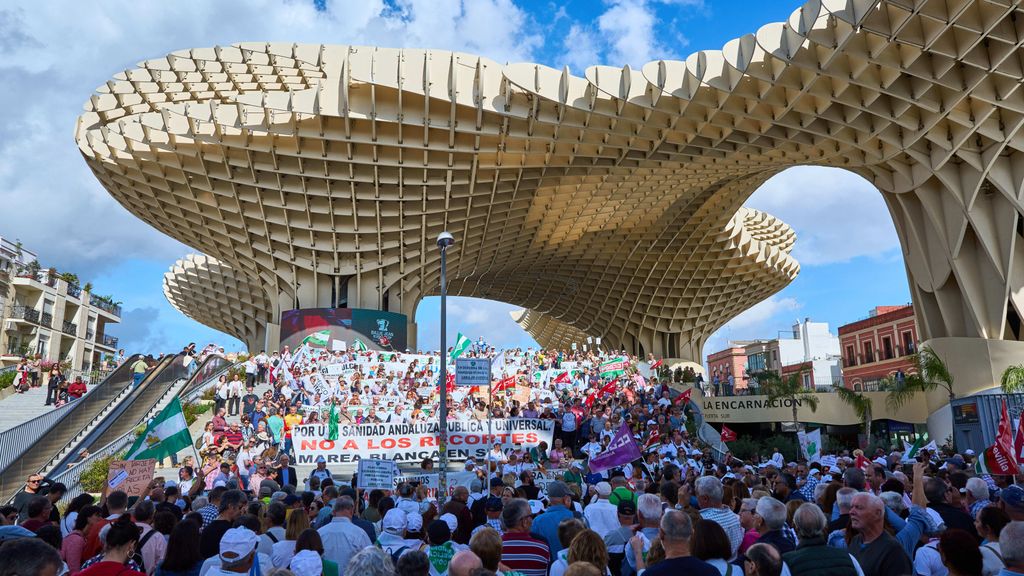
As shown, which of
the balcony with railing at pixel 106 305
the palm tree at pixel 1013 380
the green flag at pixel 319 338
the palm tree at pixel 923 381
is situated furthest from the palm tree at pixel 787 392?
the balcony with railing at pixel 106 305

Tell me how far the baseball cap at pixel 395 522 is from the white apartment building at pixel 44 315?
140 feet

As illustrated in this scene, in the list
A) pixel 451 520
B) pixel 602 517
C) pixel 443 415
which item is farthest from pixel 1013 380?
pixel 451 520

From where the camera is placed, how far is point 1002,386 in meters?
25.9

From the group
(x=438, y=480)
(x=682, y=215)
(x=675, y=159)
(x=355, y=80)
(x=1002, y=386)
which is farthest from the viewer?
(x=682, y=215)

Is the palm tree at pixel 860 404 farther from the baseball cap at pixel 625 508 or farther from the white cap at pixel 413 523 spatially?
the white cap at pixel 413 523

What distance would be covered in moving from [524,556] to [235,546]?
79.6 inches

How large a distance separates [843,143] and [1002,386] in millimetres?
10505

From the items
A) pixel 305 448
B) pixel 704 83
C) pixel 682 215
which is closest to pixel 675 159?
pixel 704 83

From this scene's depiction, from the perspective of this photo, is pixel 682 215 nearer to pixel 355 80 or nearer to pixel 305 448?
pixel 355 80

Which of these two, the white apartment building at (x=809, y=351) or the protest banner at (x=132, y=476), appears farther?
the white apartment building at (x=809, y=351)

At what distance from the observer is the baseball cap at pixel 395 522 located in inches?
241

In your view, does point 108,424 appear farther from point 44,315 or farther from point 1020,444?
point 44,315

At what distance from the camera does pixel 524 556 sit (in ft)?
17.9

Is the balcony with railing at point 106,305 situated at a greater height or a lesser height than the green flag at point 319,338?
greater
